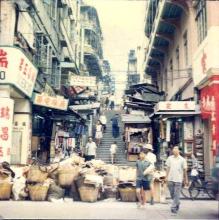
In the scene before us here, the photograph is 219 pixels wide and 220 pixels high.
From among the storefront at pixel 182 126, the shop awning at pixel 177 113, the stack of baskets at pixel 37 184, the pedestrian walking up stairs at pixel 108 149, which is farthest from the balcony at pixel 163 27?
the stack of baskets at pixel 37 184

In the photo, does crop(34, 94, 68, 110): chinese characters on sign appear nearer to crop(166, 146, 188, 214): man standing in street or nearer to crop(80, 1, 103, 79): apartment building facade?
crop(166, 146, 188, 214): man standing in street

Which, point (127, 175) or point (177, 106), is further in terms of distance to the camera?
point (177, 106)

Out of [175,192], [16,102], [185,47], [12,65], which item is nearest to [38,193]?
[175,192]

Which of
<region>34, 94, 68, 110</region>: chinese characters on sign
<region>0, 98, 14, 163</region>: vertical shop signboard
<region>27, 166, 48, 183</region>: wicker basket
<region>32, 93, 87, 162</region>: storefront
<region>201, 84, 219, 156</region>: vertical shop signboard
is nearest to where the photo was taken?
<region>27, 166, 48, 183</region>: wicker basket

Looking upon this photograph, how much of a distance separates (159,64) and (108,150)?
28.9ft

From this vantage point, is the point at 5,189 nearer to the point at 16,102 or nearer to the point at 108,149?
the point at 16,102

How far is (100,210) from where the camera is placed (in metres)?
10.3

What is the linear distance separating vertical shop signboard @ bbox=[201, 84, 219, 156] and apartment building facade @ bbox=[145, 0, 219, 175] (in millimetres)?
123

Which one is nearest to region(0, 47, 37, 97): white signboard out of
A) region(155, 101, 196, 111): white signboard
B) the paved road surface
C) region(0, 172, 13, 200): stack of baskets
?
region(0, 172, 13, 200): stack of baskets

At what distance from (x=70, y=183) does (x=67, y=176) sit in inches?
9.1

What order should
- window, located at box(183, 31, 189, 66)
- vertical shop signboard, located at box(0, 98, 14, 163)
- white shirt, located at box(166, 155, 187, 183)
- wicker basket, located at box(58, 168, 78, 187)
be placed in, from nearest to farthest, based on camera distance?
1. white shirt, located at box(166, 155, 187, 183)
2. wicker basket, located at box(58, 168, 78, 187)
3. vertical shop signboard, located at box(0, 98, 14, 163)
4. window, located at box(183, 31, 189, 66)

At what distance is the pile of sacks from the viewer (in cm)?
1231

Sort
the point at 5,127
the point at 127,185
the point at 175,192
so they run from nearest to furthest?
the point at 175,192, the point at 127,185, the point at 5,127

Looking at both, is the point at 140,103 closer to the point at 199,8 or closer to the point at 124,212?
the point at 199,8
